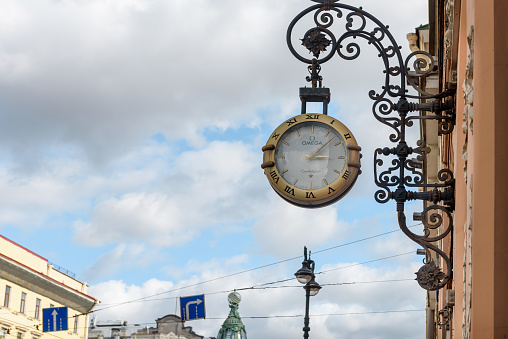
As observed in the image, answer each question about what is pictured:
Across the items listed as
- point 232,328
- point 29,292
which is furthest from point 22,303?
point 232,328

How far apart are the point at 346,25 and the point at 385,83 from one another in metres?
0.78

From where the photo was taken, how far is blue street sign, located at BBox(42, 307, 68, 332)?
141ft

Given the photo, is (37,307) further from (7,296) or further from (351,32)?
(351,32)

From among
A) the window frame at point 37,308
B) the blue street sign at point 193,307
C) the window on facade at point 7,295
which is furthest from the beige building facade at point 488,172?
the window frame at point 37,308

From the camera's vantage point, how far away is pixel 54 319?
1718 inches

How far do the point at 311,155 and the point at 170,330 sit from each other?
64021 mm

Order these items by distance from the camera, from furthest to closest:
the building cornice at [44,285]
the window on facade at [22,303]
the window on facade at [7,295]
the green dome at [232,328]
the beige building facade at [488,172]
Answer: the window on facade at [22,303] < the building cornice at [44,285] < the window on facade at [7,295] < the green dome at [232,328] < the beige building facade at [488,172]

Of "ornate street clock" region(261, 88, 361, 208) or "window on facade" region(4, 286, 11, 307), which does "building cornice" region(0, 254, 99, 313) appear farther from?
"ornate street clock" region(261, 88, 361, 208)

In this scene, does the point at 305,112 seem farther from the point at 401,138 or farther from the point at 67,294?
the point at 67,294

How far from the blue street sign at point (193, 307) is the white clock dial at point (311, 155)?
27.0m

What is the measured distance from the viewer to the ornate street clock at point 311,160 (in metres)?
9.09

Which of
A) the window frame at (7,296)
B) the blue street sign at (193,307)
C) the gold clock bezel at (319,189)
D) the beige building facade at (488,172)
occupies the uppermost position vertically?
the window frame at (7,296)

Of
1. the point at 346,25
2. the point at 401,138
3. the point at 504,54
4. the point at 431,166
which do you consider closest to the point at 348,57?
the point at 346,25

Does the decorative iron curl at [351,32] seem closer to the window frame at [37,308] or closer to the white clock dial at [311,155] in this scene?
the white clock dial at [311,155]
